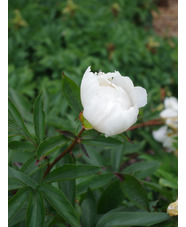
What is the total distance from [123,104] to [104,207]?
0.45 metres

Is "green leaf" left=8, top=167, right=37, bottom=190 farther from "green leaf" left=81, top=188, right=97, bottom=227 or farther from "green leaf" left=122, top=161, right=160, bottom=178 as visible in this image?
"green leaf" left=122, top=161, right=160, bottom=178

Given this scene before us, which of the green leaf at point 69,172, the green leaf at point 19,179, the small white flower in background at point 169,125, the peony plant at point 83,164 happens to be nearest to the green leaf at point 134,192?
the peony plant at point 83,164

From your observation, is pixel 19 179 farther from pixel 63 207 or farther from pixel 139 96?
pixel 139 96

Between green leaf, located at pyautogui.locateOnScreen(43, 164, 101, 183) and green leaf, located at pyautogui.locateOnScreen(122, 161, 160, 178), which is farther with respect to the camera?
green leaf, located at pyautogui.locateOnScreen(122, 161, 160, 178)

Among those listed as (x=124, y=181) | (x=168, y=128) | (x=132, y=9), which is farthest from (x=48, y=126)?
(x=132, y=9)

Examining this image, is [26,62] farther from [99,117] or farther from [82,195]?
[99,117]

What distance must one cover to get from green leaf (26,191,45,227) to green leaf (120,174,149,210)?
0.19 metres

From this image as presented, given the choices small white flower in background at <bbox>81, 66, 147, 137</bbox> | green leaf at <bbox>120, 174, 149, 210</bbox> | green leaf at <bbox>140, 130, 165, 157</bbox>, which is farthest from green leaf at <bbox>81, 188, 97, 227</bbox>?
green leaf at <bbox>140, 130, 165, 157</bbox>

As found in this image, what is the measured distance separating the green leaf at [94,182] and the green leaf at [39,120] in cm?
22

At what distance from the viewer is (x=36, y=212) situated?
0.69 m

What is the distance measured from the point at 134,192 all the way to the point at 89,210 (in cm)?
16

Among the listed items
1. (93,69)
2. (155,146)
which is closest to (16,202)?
(155,146)

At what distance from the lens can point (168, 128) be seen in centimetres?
141

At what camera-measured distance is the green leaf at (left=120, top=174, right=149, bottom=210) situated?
0.77 meters
